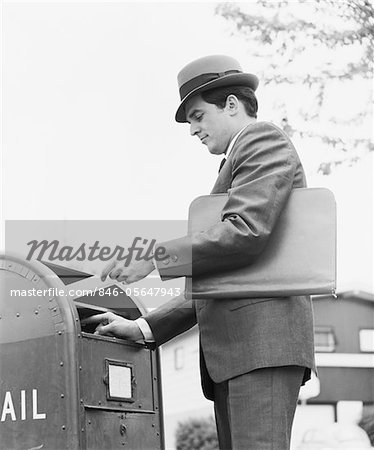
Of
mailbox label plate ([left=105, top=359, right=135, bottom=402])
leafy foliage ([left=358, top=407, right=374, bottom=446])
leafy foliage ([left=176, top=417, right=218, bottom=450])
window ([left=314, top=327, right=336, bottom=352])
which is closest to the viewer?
mailbox label plate ([left=105, top=359, right=135, bottom=402])

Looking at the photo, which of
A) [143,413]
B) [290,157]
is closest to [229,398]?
[290,157]

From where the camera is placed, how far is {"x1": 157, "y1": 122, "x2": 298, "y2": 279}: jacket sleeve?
7.57 feet

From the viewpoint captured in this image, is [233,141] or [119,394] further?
[119,394]

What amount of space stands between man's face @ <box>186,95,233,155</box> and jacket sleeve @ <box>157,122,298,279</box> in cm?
16

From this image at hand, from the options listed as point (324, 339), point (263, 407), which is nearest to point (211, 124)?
point (263, 407)

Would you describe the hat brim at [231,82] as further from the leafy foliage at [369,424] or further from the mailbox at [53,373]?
the leafy foliage at [369,424]

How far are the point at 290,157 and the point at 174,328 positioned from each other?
81 centimetres

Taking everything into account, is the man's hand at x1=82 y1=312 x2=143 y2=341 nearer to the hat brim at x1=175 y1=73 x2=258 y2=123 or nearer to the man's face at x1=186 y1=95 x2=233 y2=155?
the man's face at x1=186 y1=95 x2=233 y2=155

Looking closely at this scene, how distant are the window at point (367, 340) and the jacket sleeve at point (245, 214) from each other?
557 cm

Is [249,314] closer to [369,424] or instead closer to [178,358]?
[369,424]

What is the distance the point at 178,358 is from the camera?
8.00 metres

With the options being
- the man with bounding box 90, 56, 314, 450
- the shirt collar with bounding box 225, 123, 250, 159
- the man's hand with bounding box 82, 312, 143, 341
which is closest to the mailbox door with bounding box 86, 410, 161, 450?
the man's hand with bounding box 82, 312, 143, 341

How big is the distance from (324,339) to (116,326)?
5.15 metres

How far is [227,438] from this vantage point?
2480 mm
